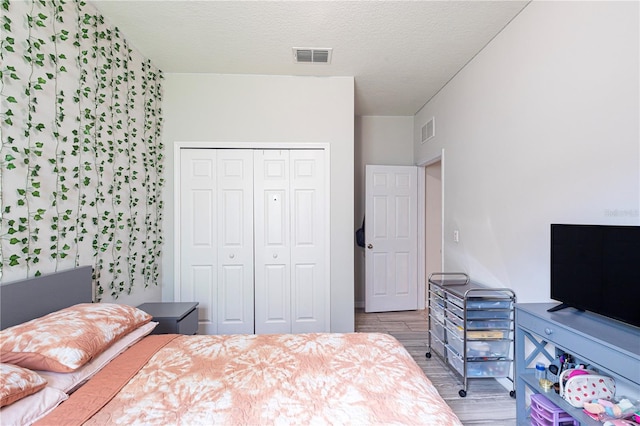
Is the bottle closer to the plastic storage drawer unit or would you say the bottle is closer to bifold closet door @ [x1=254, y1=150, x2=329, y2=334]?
the plastic storage drawer unit

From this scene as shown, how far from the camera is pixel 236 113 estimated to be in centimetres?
297

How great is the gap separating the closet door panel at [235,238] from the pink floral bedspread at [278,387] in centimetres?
136

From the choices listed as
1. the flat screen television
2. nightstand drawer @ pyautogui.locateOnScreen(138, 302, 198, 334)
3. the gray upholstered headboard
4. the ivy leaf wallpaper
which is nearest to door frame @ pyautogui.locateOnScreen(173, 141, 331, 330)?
the ivy leaf wallpaper

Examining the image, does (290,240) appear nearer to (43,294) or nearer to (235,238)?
(235,238)

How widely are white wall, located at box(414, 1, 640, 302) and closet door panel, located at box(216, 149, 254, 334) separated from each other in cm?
223

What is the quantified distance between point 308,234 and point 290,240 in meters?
0.21

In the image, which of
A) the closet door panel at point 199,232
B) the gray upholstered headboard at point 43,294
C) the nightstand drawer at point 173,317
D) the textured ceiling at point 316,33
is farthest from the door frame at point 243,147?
the gray upholstered headboard at point 43,294

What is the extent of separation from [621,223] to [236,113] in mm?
3087

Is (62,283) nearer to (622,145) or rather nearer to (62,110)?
(62,110)

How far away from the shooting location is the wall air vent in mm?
3463

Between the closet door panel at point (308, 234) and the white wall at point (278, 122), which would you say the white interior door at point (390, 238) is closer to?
the white wall at point (278, 122)

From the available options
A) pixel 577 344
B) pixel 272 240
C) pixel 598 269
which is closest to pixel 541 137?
pixel 598 269

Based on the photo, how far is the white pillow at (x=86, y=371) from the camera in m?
1.12

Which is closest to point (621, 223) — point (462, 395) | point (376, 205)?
point (462, 395)
